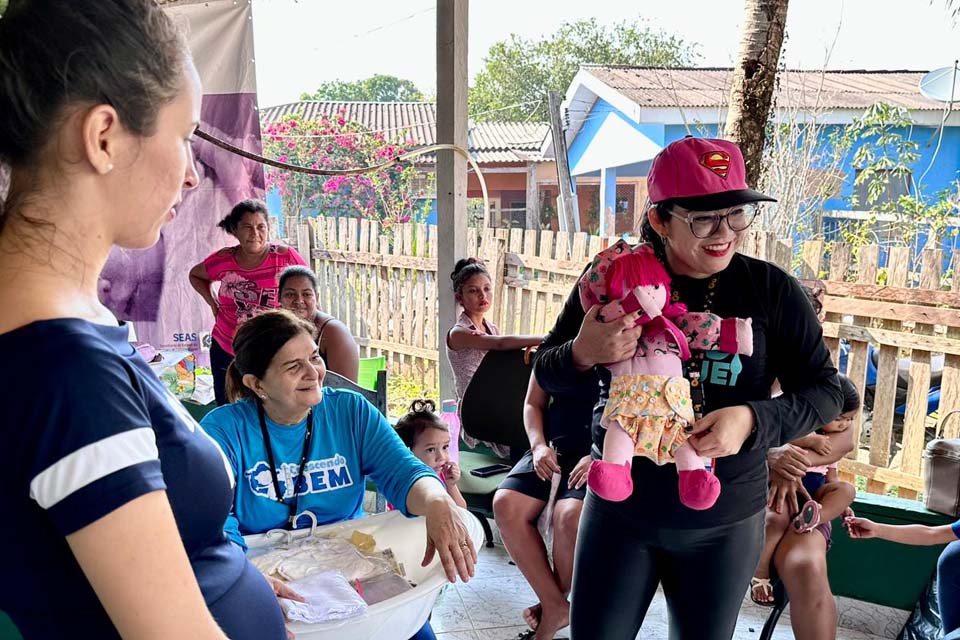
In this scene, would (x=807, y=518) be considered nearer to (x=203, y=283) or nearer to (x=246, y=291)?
(x=246, y=291)

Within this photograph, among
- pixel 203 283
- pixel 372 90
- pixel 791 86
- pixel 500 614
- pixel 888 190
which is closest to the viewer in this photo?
pixel 500 614

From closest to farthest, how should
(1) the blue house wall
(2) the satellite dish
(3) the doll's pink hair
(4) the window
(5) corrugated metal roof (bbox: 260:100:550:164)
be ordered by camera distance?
(3) the doll's pink hair < (2) the satellite dish < (1) the blue house wall < (4) the window < (5) corrugated metal roof (bbox: 260:100:550:164)

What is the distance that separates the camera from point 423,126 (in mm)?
14102

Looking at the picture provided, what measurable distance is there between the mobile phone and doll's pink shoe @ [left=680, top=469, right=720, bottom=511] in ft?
6.29

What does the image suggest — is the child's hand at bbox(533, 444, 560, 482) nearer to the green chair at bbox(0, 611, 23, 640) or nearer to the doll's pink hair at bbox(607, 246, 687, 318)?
the doll's pink hair at bbox(607, 246, 687, 318)

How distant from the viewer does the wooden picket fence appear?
13.4 ft

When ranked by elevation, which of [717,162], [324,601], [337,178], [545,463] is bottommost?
[545,463]

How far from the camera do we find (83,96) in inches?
28.7

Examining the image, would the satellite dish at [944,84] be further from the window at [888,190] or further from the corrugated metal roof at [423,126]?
the corrugated metal roof at [423,126]

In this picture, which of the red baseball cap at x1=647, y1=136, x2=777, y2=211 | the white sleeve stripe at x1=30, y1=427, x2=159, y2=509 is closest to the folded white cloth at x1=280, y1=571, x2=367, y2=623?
the white sleeve stripe at x1=30, y1=427, x2=159, y2=509

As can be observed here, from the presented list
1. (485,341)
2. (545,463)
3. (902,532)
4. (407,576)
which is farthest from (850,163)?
(407,576)

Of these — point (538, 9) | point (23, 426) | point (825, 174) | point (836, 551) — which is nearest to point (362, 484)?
point (23, 426)

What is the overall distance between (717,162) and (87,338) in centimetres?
137

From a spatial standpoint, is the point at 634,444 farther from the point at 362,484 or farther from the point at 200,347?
the point at 200,347
